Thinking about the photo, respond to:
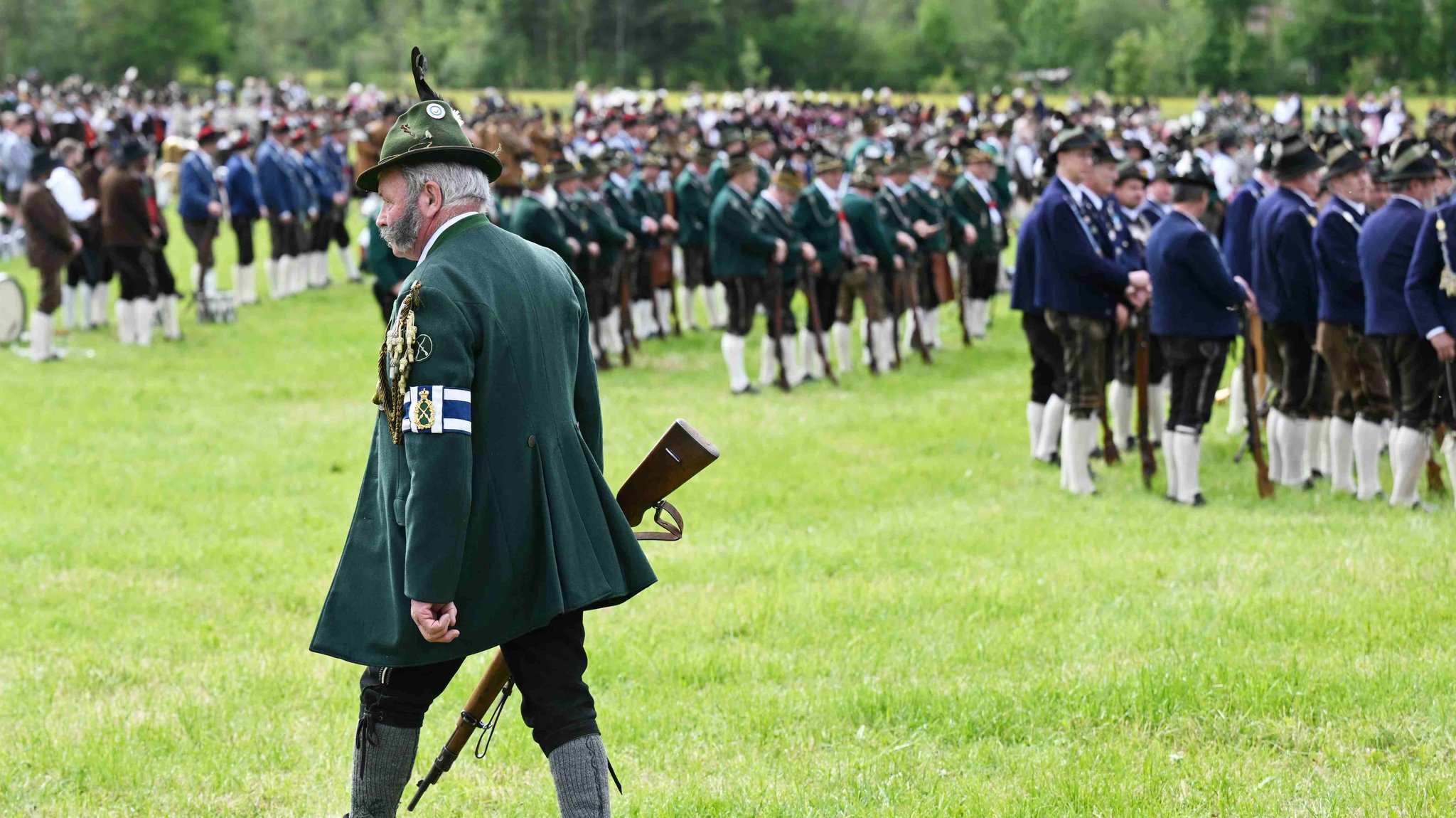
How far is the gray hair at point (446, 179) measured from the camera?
4.04 m

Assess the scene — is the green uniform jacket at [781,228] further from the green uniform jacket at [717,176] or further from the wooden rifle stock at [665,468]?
the wooden rifle stock at [665,468]

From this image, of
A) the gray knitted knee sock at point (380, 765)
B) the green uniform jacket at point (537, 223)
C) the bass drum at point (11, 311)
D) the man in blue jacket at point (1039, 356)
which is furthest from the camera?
the bass drum at point (11, 311)

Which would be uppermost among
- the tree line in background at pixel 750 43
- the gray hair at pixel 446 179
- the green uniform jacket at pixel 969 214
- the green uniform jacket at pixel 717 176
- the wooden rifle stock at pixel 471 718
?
the tree line in background at pixel 750 43

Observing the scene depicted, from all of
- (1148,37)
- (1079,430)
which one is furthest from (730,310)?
(1148,37)

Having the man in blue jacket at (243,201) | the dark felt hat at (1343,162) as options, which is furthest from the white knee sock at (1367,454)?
the man in blue jacket at (243,201)

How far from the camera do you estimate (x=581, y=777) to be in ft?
13.0

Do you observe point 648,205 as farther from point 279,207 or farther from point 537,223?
point 279,207

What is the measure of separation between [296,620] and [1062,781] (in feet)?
12.7

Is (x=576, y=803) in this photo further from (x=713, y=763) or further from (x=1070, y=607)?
(x=1070, y=607)

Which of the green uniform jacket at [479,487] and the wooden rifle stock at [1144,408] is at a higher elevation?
the green uniform jacket at [479,487]

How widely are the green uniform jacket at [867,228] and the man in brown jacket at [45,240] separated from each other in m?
7.46

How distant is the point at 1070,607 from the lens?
7344 millimetres

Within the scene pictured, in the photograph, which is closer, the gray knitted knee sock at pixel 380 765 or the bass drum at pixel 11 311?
the gray knitted knee sock at pixel 380 765

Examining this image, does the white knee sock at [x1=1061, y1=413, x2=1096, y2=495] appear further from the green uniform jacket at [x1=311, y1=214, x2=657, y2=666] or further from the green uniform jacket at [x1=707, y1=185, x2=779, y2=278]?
the green uniform jacket at [x1=311, y1=214, x2=657, y2=666]
